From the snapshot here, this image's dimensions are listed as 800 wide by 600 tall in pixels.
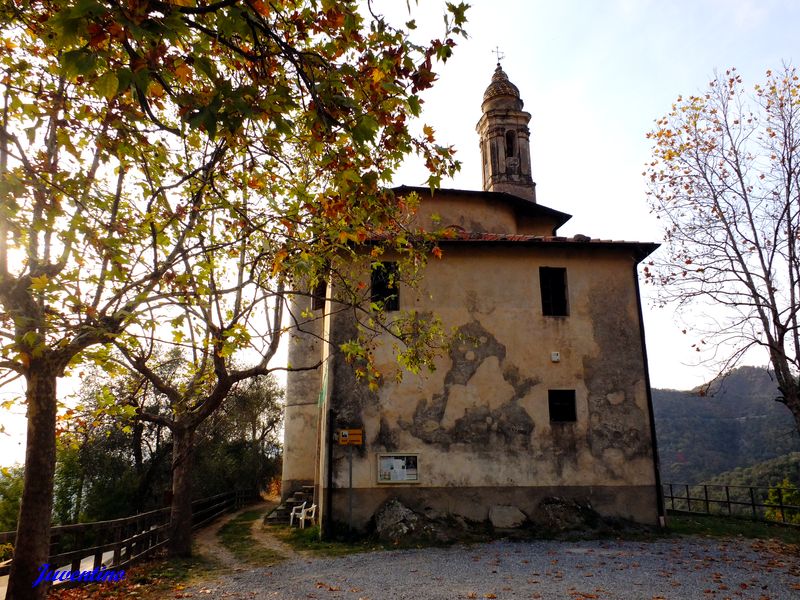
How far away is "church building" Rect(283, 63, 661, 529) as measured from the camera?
11648 mm

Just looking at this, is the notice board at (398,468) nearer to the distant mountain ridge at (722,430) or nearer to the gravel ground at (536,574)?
the gravel ground at (536,574)

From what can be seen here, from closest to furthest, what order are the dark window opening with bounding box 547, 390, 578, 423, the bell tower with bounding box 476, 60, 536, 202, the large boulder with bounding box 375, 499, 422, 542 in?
the large boulder with bounding box 375, 499, 422, 542 → the dark window opening with bounding box 547, 390, 578, 423 → the bell tower with bounding box 476, 60, 536, 202

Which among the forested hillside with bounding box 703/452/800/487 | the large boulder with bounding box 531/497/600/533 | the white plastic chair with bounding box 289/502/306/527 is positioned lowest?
the forested hillside with bounding box 703/452/800/487

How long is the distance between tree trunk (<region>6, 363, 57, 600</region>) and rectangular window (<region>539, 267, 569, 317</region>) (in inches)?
415

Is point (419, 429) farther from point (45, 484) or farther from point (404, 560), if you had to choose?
point (45, 484)

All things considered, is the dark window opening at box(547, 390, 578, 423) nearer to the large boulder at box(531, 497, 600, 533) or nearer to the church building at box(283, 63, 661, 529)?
the church building at box(283, 63, 661, 529)

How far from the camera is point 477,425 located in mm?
12062

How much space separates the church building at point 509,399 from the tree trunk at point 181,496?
2801mm

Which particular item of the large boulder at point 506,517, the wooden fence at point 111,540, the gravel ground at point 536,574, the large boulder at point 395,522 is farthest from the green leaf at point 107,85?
the large boulder at point 506,517

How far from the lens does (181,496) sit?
1042 centimetres

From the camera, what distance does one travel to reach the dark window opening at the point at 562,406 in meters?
12.4

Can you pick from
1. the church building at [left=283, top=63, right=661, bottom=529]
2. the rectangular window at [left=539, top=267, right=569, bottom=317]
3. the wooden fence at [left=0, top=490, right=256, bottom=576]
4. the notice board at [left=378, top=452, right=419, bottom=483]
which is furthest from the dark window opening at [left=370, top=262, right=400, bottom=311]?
the wooden fence at [left=0, top=490, right=256, bottom=576]

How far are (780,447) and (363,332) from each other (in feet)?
124

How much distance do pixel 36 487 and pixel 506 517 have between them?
8909mm
